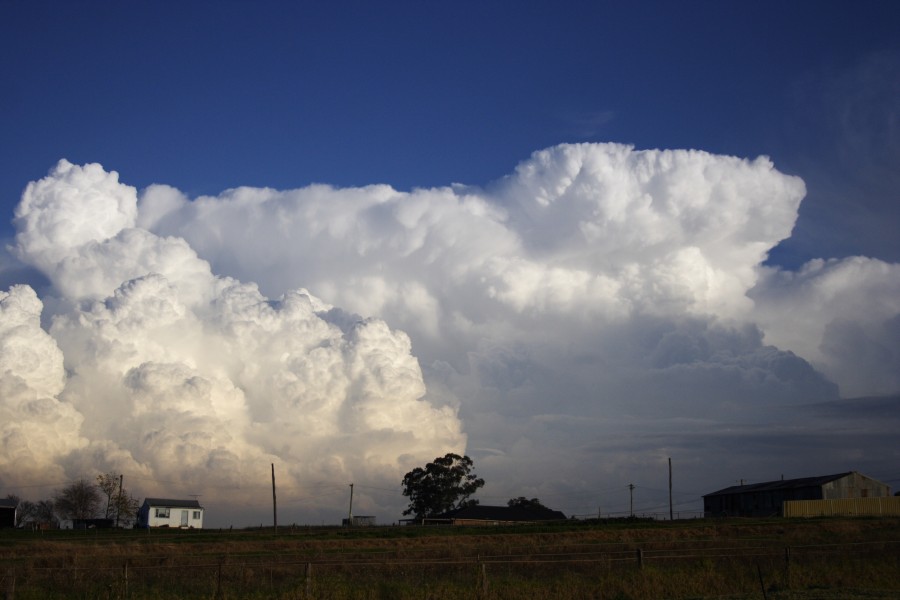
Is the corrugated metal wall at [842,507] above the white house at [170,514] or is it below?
above

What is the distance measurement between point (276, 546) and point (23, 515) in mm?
106206

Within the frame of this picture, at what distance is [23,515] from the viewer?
Result: 473 feet

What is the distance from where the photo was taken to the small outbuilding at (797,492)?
91.7m

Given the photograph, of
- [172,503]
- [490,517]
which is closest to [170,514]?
[172,503]

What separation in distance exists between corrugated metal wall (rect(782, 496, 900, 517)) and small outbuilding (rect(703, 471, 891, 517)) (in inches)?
117

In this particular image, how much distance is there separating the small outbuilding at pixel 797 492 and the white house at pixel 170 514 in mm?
73539

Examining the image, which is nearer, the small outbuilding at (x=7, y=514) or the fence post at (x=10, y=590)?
the fence post at (x=10, y=590)

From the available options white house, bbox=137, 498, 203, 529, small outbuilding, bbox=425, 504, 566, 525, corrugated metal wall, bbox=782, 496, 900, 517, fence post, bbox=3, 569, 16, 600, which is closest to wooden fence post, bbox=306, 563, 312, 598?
fence post, bbox=3, 569, 16, 600

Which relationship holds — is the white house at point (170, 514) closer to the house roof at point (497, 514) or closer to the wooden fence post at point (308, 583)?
the house roof at point (497, 514)

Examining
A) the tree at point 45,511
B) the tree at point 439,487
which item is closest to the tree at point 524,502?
the tree at point 439,487

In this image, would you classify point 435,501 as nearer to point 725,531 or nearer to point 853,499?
point 853,499

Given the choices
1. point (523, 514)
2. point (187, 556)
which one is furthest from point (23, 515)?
point (187, 556)

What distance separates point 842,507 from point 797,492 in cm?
734

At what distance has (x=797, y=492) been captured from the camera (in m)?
94.3
